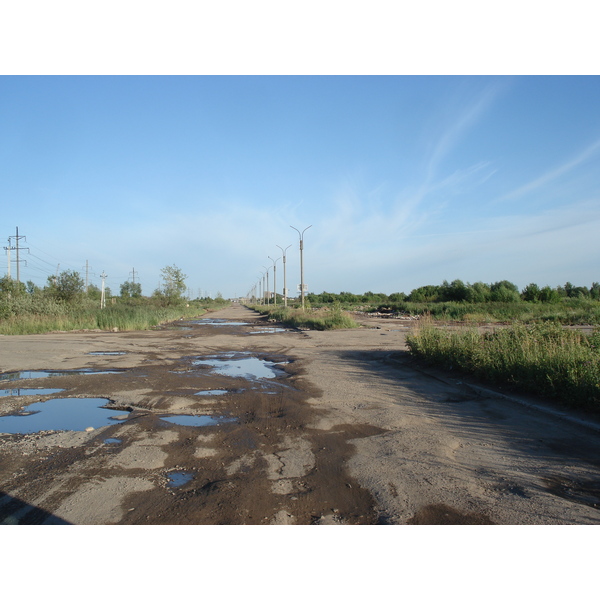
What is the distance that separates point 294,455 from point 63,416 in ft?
13.9

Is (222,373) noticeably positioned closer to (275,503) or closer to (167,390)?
(167,390)

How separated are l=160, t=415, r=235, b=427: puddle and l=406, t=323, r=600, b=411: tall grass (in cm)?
542

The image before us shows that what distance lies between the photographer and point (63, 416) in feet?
23.5

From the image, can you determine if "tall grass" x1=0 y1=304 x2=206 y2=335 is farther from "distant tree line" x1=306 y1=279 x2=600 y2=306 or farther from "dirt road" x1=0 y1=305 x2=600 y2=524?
"distant tree line" x1=306 y1=279 x2=600 y2=306

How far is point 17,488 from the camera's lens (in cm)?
418

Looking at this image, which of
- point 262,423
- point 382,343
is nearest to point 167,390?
point 262,423

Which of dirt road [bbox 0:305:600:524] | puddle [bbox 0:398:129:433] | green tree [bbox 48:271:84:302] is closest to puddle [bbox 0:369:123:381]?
dirt road [bbox 0:305:600:524]

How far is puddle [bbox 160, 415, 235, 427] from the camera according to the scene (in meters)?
6.64

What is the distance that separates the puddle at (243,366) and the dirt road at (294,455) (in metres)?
0.97

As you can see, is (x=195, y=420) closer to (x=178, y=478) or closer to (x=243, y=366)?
(x=178, y=478)

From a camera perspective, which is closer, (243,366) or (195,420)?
(195,420)

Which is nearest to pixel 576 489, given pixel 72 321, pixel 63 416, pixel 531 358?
pixel 531 358

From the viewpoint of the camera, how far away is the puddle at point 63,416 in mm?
6504

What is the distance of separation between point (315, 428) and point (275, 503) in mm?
2600
